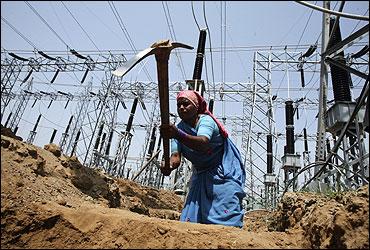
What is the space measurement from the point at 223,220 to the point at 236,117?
18493 millimetres

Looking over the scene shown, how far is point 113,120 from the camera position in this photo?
16.3 m

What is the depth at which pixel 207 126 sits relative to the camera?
2.35 metres

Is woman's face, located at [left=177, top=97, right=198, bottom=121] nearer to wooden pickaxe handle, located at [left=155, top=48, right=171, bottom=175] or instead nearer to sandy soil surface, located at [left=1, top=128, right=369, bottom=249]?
wooden pickaxe handle, located at [left=155, top=48, right=171, bottom=175]

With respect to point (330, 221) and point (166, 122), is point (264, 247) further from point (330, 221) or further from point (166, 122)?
point (166, 122)

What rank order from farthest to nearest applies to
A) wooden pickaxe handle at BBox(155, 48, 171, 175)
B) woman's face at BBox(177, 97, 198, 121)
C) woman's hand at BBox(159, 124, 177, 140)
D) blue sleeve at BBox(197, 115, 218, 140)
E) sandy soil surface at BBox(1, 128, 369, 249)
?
woman's face at BBox(177, 97, 198, 121), blue sleeve at BBox(197, 115, 218, 140), woman's hand at BBox(159, 124, 177, 140), wooden pickaxe handle at BBox(155, 48, 171, 175), sandy soil surface at BBox(1, 128, 369, 249)

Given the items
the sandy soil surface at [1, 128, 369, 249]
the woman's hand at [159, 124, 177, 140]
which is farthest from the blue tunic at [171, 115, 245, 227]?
the sandy soil surface at [1, 128, 369, 249]

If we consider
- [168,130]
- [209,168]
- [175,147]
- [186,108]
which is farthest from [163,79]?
[209,168]

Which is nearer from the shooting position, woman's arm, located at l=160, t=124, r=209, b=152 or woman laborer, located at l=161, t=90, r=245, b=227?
woman's arm, located at l=160, t=124, r=209, b=152

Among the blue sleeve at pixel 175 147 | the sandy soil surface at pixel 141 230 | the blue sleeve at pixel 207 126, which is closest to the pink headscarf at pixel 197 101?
the blue sleeve at pixel 207 126

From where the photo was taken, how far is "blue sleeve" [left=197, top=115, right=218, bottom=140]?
7.46 feet

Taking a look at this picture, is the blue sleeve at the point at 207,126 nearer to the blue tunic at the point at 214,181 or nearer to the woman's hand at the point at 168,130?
the blue tunic at the point at 214,181

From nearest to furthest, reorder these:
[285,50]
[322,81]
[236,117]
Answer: [322,81], [285,50], [236,117]

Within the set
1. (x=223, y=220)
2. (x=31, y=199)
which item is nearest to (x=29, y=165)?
(x=31, y=199)

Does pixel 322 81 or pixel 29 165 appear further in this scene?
pixel 322 81
